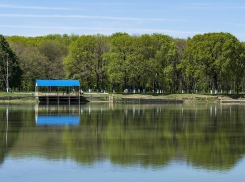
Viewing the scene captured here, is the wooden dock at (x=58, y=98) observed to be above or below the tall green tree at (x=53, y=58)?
below

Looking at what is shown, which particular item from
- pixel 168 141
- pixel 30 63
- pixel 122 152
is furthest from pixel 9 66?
pixel 122 152

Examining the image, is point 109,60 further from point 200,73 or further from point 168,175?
point 168,175

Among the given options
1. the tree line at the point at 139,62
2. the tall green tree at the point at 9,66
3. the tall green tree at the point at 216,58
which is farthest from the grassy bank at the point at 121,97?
the tall green tree at the point at 9,66

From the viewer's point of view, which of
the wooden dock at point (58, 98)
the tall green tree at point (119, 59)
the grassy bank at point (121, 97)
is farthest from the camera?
the tall green tree at point (119, 59)

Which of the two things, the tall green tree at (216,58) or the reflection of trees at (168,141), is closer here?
the reflection of trees at (168,141)

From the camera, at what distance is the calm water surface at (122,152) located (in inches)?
930

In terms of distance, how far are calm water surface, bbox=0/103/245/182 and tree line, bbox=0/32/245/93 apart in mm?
59390

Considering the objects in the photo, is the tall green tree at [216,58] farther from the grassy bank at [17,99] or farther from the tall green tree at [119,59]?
the grassy bank at [17,99]

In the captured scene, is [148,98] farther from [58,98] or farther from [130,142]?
[130,142]

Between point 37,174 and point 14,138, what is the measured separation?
1253 centimetres

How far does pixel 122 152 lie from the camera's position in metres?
29.4

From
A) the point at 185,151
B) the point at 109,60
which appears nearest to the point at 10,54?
the point at 109,60

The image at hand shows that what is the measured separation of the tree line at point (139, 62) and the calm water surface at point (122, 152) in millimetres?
59390

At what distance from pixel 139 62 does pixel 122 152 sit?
254 ft
